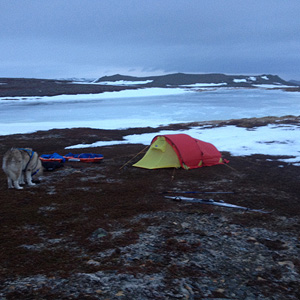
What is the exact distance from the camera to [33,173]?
9.52 meters

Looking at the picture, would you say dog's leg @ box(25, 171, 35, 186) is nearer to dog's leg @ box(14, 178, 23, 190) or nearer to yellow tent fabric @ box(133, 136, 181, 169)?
dog's leg @ box(14, 178, 23, 190)

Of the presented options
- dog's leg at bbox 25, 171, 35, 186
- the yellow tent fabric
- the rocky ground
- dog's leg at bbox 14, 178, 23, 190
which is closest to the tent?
the yellow tent fabric

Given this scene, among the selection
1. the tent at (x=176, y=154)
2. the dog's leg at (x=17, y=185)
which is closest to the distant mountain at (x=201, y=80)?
the tent at (x=176, y=154)

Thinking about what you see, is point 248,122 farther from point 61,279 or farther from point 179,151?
point 61,279

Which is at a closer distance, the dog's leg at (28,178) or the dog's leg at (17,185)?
the dog's leg at (17,185)

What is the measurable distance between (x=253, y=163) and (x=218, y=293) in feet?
32.9

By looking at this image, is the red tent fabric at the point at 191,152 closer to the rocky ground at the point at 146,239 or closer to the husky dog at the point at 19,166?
the rocky ground at the point at 146,239

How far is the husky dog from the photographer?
8.42 meters

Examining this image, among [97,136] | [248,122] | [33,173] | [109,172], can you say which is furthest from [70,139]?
[248,122]

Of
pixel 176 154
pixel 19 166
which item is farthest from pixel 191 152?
pixel 19 166

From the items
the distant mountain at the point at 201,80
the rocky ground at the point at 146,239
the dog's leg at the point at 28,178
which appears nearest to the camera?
the rocky ground at the point at 146,239

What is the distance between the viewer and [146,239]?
584cm

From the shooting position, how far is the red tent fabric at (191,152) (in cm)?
1215

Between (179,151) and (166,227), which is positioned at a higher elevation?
(179,151)
